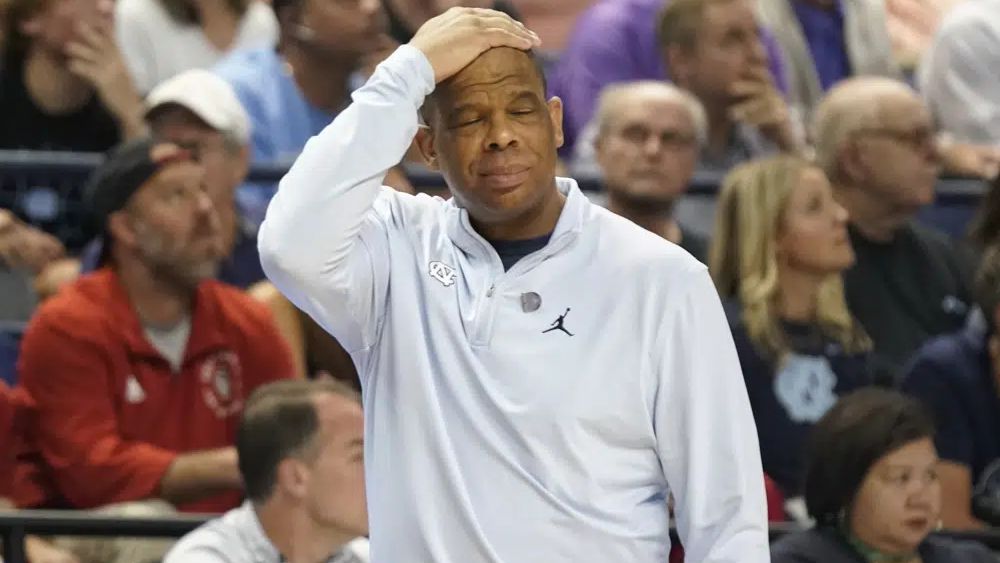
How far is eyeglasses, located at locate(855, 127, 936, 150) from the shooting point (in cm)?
649

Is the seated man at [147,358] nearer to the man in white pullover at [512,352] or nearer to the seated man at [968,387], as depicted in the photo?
the seated man at [968,387]

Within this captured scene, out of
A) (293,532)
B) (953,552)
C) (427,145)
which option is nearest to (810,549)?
(953,552)

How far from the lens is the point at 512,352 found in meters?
2.72

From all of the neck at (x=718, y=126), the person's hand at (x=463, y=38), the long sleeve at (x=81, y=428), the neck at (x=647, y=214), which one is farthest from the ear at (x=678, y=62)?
the person's hand at (x=463, y=38)

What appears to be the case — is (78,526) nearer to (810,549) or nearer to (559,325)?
(810,549)

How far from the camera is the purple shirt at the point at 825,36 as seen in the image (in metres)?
7.39

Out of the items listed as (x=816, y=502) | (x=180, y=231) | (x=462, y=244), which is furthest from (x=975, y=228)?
(x=462, y=244)

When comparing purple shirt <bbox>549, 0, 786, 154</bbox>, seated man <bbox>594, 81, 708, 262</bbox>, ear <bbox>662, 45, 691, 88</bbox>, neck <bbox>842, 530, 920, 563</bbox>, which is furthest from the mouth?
ear <bbox>662, 45, 691, 88</bbox>

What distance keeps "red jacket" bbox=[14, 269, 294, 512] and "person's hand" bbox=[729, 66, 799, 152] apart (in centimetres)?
210

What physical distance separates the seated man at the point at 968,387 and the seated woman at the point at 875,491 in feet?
2.53

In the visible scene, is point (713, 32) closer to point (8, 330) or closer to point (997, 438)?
point (997, 438)

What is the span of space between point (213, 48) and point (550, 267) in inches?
174

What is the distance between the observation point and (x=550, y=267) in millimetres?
2791

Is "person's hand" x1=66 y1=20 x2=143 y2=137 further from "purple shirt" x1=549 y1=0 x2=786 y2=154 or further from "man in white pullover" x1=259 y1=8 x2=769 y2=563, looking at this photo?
"man in white pullover" x1=259 y1=8 x2=769 y2=563
